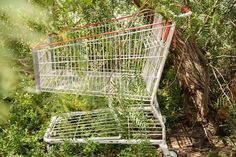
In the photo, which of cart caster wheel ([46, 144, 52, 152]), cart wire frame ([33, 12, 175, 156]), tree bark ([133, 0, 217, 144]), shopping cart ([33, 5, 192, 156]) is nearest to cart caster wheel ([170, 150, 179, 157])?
shopping cart ([33, 5, 192, 156])

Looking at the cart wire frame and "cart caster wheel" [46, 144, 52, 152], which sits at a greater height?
the cart wire frame

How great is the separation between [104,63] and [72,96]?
544 mm

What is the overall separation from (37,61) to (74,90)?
32cm

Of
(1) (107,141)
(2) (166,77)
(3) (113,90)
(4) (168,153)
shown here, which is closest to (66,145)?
(1) (107,141)

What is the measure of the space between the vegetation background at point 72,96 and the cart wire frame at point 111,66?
4.3 inches

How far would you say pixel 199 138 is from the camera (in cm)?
296

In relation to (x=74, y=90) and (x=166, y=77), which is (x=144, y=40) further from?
(x=166, y=77)

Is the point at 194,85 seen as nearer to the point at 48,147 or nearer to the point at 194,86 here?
the point at 194,86

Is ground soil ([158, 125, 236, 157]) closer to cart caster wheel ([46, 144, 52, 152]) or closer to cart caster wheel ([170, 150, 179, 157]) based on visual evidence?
cart caster wheel ([170, 150, 179, 157])

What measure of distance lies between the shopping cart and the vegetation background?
0.12m

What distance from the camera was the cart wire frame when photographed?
95.9 inches

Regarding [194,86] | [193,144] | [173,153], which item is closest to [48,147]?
[173,153]

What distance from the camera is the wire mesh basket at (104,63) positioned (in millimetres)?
2439

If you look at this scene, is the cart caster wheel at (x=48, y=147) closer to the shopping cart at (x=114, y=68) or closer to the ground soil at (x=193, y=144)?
the shopping cart at (x=114, y=68)
